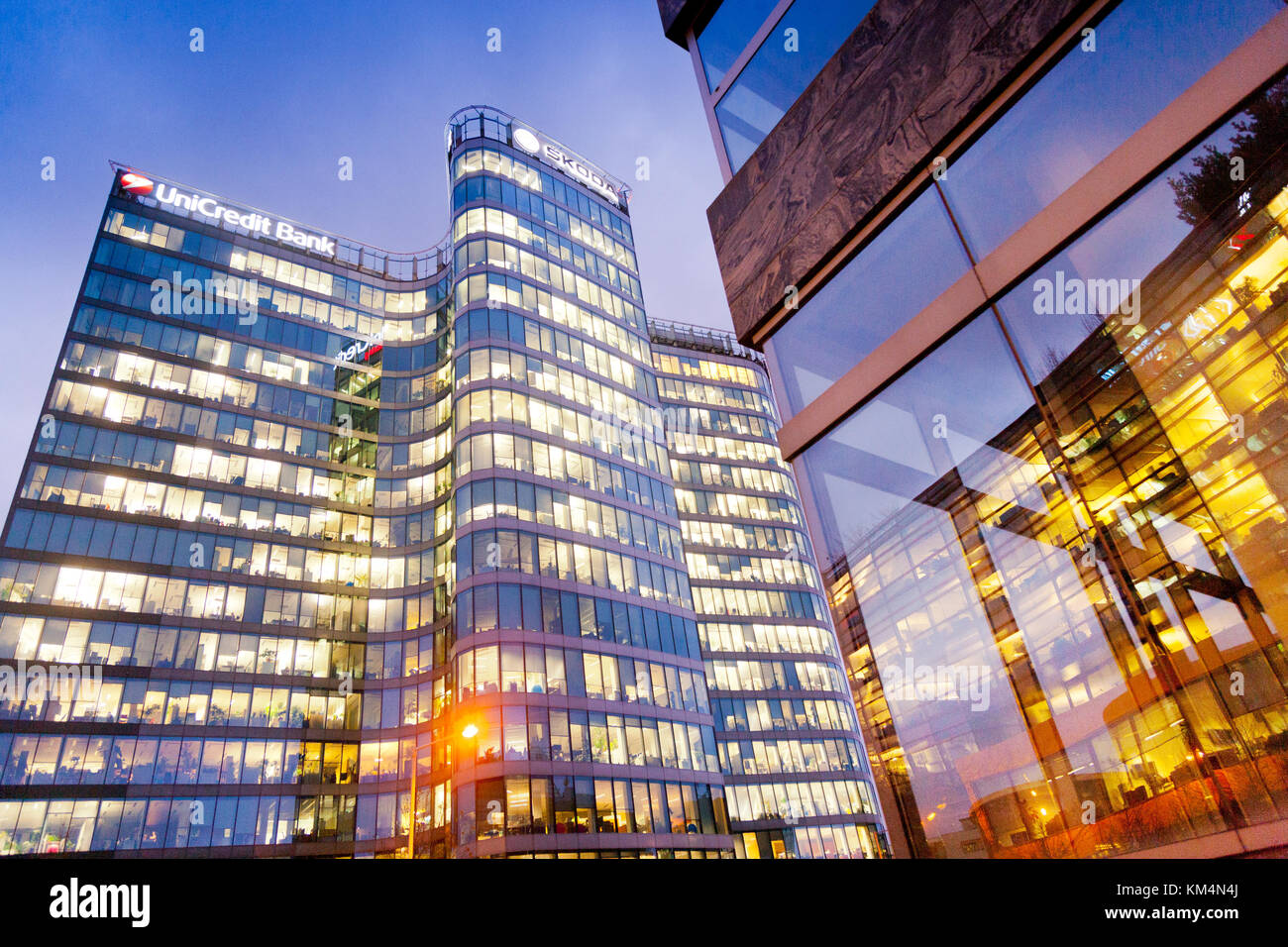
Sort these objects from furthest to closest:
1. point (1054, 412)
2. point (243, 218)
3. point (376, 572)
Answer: point (243, 218) < point (376, 572) < point (1054, 412)

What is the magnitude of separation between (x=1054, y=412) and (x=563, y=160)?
70.9m

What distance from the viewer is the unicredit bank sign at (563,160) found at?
230 ft

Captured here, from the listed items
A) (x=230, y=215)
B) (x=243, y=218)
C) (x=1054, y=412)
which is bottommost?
(x=1054, y=412)

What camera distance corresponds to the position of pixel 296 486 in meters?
62.3

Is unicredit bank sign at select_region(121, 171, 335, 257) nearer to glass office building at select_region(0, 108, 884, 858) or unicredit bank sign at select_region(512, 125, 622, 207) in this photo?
glass office building at select_region(0, 108, 884, 858)

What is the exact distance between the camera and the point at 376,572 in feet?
203

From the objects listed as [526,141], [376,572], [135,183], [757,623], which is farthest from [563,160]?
[757,623]

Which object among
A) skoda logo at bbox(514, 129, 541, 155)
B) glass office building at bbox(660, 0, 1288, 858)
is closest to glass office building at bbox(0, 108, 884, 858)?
skoda logo at bbox(514, 129, 541, 155)

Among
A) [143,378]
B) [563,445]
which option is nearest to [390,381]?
[143,378]

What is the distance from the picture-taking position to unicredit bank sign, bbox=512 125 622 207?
7000 centimetres

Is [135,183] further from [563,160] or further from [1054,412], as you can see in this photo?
[1054,412]
